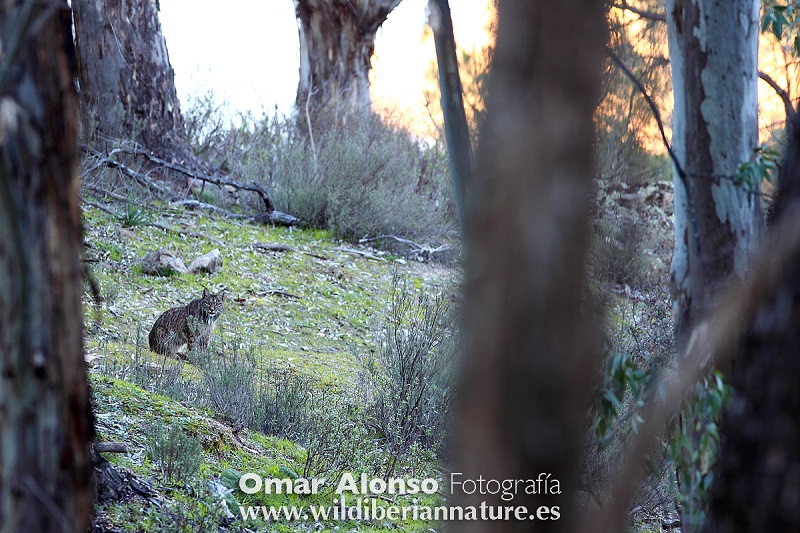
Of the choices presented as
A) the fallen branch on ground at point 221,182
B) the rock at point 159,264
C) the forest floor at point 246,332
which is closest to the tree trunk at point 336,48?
the fallen branch on ground at point 221,182

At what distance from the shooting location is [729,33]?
282 centimetres

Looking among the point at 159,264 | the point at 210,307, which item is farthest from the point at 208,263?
the point at 210,307

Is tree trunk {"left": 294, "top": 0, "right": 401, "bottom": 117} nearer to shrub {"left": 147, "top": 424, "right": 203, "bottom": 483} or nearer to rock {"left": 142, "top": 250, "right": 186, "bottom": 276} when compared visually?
rock {"left": 142, "top": 250, "right": 186, "bottom": 276}

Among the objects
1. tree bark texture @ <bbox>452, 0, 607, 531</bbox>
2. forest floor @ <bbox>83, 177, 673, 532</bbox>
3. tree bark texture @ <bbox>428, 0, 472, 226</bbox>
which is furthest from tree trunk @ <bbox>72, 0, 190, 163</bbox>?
tree bark texture @ <bbox>452, 0, 607, 531</bbox>

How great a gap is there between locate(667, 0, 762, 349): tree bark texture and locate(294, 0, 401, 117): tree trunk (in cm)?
1162

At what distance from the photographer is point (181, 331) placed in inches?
242

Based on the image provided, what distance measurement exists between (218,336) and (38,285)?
5.77 m

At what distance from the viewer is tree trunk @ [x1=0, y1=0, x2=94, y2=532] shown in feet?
4.16

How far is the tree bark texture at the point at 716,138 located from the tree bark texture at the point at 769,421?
139cm

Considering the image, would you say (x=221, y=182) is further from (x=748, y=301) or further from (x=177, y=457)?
(x=748, y=301)

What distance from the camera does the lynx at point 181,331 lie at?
20.0 ft

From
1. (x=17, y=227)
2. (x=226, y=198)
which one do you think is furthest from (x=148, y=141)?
(x=17, y=227)

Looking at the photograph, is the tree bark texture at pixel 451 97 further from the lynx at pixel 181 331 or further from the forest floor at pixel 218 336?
the lynx at pixel 181 331

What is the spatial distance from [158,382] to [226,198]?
22.0 ft
